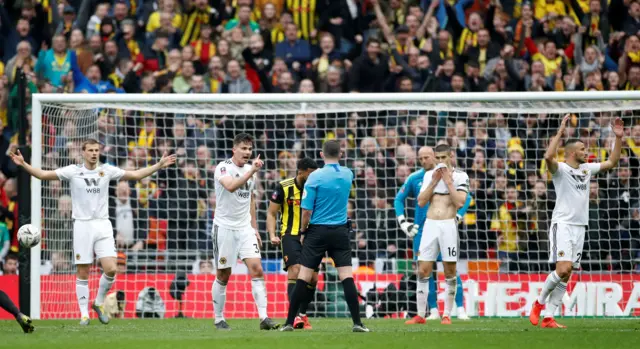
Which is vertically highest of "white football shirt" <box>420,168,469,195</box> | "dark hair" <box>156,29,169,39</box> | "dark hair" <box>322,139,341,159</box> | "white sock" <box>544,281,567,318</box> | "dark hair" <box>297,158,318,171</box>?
"dark hair" <box>156,29,169,39</box>

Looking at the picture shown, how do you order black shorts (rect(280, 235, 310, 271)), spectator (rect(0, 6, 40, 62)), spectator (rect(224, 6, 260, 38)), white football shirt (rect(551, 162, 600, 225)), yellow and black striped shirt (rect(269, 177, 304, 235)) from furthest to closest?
spectator (rect(0, 6, 40, 62)) < spectator (rect(224, 6, 260, 38)) < yellow and black striped shirt (rect(269, 177, 304, 235)) < black shorts (rect(280, 235, 310, 271)) < white football shirt (rect(551, 162, 600, 225))

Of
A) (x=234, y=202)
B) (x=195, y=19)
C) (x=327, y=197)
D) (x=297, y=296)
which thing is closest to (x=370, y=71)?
(x=195, y=19)

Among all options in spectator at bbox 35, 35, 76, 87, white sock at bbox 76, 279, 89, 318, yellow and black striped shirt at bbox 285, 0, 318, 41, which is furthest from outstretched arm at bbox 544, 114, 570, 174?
spectator at bbox 35, 35, 76, 87

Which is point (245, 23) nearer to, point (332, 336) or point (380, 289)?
point (380, 289)

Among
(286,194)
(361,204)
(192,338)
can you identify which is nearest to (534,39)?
(361,204)

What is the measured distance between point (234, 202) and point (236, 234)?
0.38m

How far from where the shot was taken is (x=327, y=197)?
11594mm

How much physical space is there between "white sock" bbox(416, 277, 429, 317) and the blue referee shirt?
281 cm

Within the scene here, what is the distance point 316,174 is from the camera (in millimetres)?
11703

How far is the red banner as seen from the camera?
15719 millimetres

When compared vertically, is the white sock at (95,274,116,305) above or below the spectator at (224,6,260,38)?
below

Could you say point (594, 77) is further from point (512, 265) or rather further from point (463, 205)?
point (463, 205)

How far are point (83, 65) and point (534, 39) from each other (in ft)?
27.5

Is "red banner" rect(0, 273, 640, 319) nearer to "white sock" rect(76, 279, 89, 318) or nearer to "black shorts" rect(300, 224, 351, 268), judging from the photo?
"white sock" rect(76, 279, 89, 318)
